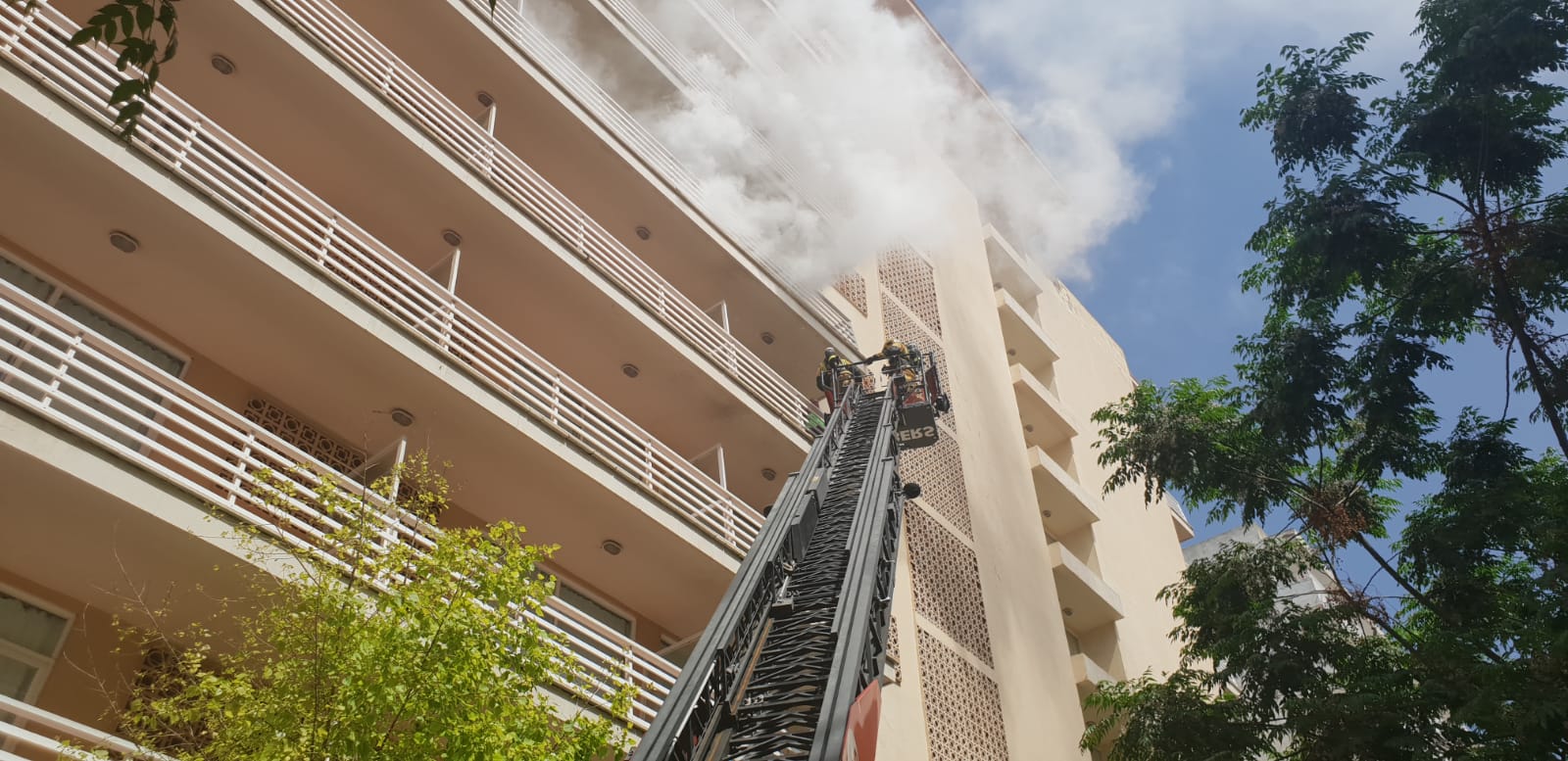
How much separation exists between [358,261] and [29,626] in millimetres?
6128

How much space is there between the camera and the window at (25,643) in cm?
880

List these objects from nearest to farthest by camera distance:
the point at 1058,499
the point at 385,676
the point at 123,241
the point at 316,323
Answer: the point at 385,676 < the point at 123,241 < the point at 316,323 < the point at 1058,499

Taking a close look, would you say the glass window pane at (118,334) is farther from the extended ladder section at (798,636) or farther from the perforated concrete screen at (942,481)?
the perforated concrete screen at (942,481)

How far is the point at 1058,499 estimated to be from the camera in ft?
90.2

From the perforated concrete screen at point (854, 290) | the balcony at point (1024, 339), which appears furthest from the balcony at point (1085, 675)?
the balcony at point (1024, 339)

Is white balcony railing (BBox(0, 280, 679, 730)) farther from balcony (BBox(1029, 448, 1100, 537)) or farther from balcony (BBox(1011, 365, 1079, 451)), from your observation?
balcony (BBox(1011, 365, 1079, 451))

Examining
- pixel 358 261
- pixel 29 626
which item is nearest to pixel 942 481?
pixel 358 261

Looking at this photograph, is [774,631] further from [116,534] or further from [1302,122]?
[1302,122]

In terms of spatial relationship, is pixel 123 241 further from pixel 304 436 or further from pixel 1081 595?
pixel 1081 595

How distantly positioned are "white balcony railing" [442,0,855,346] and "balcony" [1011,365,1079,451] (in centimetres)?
914

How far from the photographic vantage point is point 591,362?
15.9m

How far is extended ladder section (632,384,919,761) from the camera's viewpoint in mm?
6828

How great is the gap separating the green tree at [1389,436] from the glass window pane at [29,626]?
1165 centimetres

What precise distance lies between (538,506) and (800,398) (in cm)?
632
